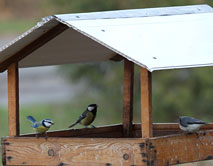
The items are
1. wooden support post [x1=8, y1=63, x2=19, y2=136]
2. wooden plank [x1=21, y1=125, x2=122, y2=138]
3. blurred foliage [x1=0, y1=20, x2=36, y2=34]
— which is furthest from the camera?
blurred foliage [x1=0, y1=20, x2=36, y2=34]

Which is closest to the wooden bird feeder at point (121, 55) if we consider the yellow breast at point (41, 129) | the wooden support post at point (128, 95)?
the yellow breast at point (41, 129)

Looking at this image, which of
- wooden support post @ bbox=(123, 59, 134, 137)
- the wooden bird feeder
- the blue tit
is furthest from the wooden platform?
wooden support post @ bbox=(123, 59, 134, 137)

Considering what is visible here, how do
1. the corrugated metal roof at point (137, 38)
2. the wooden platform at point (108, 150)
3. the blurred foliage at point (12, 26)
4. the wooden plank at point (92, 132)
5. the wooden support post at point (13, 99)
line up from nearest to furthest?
the corrugated metal roof at point (137, 38) → the wooden platform at point (108, 150) → the wooden support post at point (13, 99) → the wooden plank at point (92, 132) → the blurred foliage at point (12, 26)

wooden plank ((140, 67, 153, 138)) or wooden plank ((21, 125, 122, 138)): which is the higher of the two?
wooden plank ((140, 67, 153, 138))

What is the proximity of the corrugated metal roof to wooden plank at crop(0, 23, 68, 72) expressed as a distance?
0.23 ft

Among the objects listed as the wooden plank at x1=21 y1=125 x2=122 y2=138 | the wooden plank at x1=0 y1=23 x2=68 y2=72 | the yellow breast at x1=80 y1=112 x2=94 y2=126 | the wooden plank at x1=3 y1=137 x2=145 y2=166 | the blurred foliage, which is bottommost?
the wooden plank at x1=3 y1=137 x2=145 y2=166

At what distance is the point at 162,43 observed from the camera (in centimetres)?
541

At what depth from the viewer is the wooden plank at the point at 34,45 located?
5.74 meters

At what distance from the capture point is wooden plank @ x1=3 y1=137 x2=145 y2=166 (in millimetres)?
5367

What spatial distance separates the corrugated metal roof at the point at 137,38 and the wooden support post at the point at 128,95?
566mm

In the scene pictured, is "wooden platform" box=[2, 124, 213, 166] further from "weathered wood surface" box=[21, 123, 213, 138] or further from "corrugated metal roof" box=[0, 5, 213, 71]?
"corrugated metal roof" box=[0, 5, 213, 71]

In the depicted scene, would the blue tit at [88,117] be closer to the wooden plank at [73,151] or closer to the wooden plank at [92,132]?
the wooden plank at [92,132]

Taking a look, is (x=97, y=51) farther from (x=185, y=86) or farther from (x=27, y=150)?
(x=185, y=86)

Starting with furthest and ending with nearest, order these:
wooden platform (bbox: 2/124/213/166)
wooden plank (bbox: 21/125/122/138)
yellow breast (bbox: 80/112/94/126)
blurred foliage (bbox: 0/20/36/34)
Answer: blurred foliage (bbox: 0/20/36/34)
yellow breast (bbox: 80/112/94/126)
wooden plank (bbox: 21/125/122/138)
wooden platform (bbox: 2/124/213/166)
